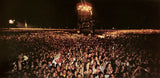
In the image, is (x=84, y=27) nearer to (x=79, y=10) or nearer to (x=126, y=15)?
(x=79, y=10)

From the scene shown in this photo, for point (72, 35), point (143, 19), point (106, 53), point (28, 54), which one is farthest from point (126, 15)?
point (28, 54)

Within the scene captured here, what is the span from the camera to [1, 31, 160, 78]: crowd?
12.1ft

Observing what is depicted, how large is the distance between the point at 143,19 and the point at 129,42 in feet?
2.31

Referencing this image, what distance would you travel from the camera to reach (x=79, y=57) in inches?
154

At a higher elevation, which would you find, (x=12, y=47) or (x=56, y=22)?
(x=56, y=22)

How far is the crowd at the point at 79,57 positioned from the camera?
3.70m

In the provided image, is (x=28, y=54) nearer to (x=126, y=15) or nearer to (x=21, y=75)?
(x=21, y=75)

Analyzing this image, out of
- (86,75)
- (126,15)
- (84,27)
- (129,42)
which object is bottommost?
(86,75)

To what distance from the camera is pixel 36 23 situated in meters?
3.89

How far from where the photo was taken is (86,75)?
151 inches

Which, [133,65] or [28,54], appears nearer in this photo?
[28,54]

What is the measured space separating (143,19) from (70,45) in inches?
79.0

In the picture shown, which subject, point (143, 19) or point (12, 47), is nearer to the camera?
point (12, 47)

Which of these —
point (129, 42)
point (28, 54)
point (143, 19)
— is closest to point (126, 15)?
point (143, 19)
